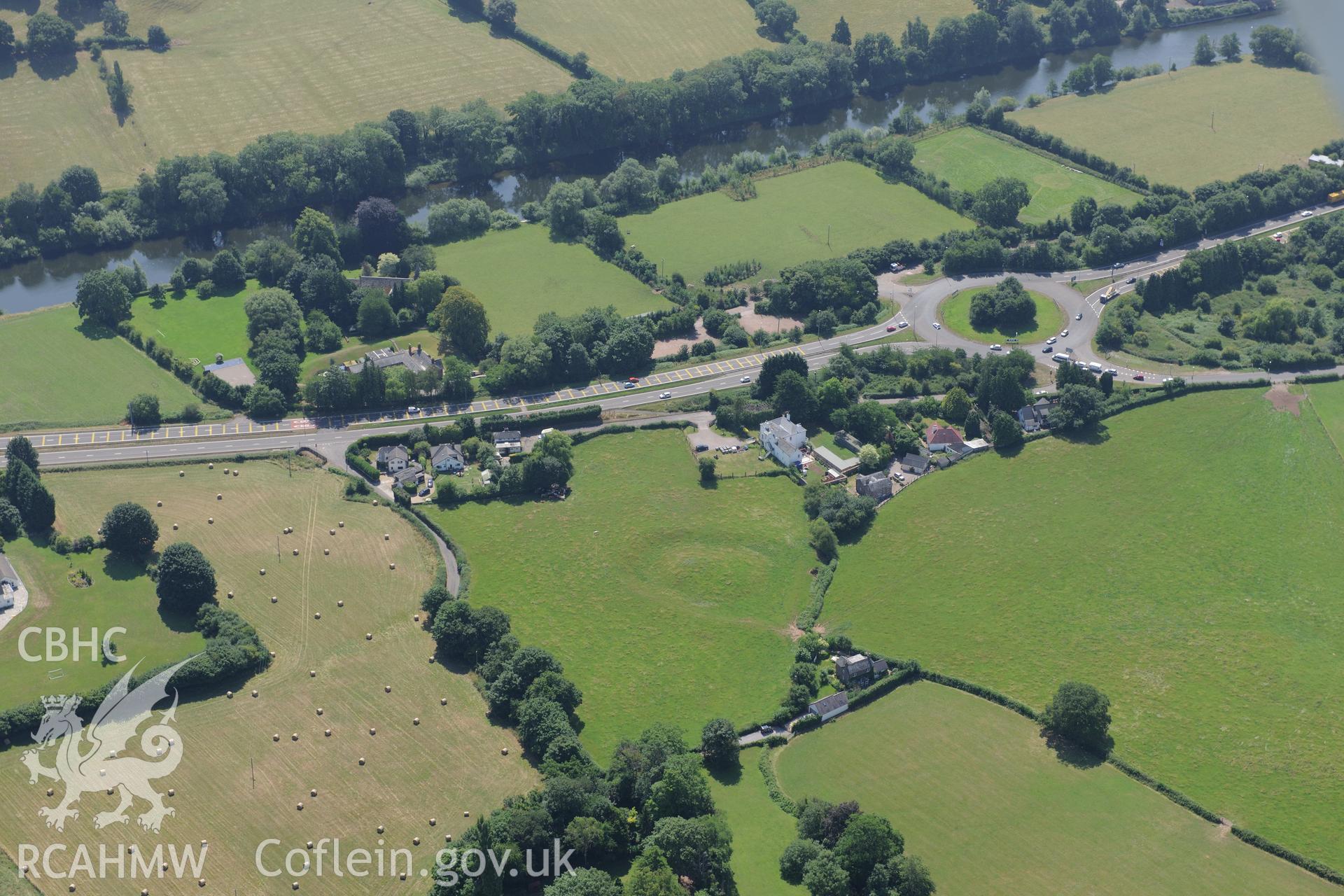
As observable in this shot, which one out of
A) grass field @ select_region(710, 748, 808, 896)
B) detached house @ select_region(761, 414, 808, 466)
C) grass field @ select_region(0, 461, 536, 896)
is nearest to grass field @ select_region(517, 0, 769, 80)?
detached house @ select_region(761, 414, 808, 466)

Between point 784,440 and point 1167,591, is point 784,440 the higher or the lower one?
the higher one

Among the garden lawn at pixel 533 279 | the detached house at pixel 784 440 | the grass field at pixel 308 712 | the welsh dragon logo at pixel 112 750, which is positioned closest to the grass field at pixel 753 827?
the grass field at pixel 308 712

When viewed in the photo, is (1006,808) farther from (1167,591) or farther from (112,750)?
(112,750)

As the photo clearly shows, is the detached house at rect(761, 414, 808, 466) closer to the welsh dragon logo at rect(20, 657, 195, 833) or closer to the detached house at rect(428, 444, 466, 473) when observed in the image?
the detached house at rect(428, 444, 466, 473)

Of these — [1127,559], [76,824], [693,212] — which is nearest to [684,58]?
[693,212]

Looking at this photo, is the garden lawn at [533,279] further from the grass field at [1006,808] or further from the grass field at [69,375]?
the grass field at [1006,808]

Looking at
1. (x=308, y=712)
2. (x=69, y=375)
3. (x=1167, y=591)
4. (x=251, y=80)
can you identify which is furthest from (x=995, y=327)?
(x=251, y=80)

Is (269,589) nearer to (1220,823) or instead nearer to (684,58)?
(1220,823)
